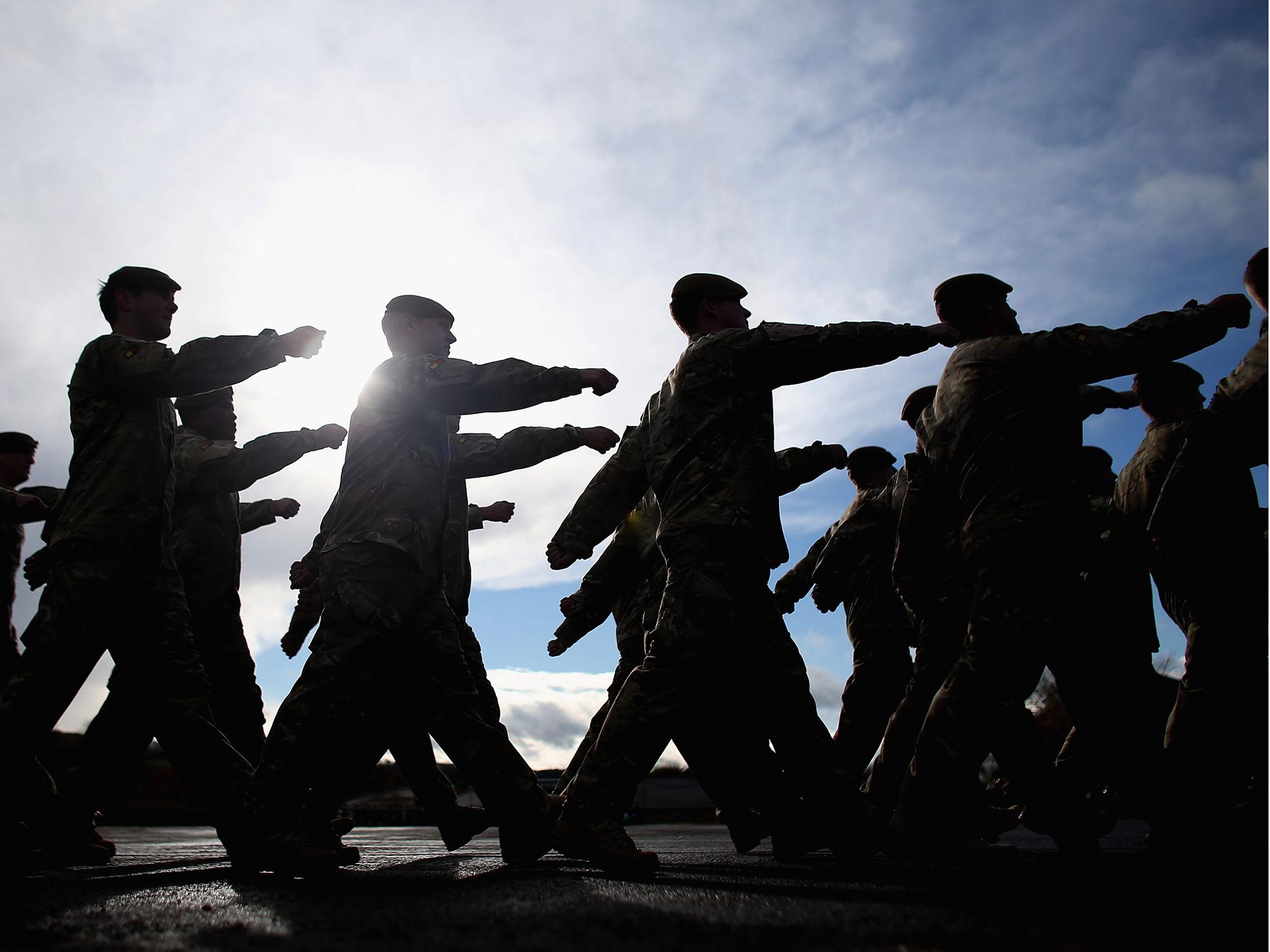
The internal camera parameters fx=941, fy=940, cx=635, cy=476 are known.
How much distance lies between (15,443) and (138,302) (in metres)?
3.94

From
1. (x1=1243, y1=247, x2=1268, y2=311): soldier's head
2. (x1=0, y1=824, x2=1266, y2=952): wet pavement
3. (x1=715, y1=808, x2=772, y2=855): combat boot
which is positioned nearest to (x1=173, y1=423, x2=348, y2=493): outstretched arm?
(x1=0, y1=824, x2=1266, y2=952): wet pavement

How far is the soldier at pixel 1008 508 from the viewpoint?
347cm

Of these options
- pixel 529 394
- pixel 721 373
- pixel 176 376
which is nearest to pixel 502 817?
pixel 529 394

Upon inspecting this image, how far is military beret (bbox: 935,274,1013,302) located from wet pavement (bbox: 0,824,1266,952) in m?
2.43

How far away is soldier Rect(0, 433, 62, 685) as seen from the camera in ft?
23.2

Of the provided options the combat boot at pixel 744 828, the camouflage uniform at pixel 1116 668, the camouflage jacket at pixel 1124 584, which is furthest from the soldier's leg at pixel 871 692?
the combat boot at pixel 744 828

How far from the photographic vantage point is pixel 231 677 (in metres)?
5.79

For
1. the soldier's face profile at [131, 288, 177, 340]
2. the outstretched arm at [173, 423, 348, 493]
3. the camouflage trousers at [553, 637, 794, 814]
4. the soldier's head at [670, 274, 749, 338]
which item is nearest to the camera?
the camouflage trousers at [553, 637, 794, 814]

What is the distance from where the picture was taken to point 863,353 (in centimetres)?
379

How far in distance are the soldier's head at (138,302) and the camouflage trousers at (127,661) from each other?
4.19ft

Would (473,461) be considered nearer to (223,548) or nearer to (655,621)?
(223,548)

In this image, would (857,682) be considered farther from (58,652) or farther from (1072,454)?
(58,652)

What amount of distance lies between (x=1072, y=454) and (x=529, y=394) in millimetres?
2274

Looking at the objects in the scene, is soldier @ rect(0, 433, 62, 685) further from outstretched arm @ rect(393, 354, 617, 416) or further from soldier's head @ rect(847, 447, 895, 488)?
soldier's head @ rect(847, 447, 895, 488)
